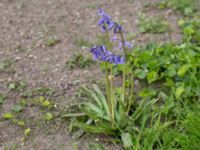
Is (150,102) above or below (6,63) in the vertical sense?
below

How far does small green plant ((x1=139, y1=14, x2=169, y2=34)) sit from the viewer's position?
4016mm

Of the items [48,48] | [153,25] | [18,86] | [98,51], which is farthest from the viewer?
[153,25]

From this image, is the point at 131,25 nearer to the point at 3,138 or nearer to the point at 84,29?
the point at 84,29

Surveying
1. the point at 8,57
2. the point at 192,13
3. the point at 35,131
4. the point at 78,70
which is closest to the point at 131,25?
the point at 192,13

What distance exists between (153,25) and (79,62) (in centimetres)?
83

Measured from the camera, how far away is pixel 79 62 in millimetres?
3621

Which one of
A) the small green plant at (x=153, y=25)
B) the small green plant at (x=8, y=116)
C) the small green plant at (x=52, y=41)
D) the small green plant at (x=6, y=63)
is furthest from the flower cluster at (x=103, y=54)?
the small green plant at (x=153, y=25)

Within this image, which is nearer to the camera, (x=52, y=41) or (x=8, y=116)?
(x=8, y=116)

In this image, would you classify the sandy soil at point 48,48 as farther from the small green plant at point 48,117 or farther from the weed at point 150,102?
the weed at point 150,102

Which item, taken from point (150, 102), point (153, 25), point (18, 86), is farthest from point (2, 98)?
point (153, 25)

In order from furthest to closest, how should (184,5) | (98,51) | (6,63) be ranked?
(184,5), (6,63), (98,51)

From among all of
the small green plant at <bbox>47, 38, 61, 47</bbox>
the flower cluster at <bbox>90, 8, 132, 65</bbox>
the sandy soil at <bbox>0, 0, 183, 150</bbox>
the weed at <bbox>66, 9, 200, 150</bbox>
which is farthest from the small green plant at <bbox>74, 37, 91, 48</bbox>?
the flower cluster at <bbox>90, 8, 132, 65</bbox>

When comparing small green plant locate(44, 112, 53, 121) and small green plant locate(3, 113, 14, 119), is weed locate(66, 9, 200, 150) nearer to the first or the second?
small green plant locate(44, 112, 53, 121)

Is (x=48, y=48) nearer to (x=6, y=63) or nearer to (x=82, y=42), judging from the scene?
(x=82, y=42)
